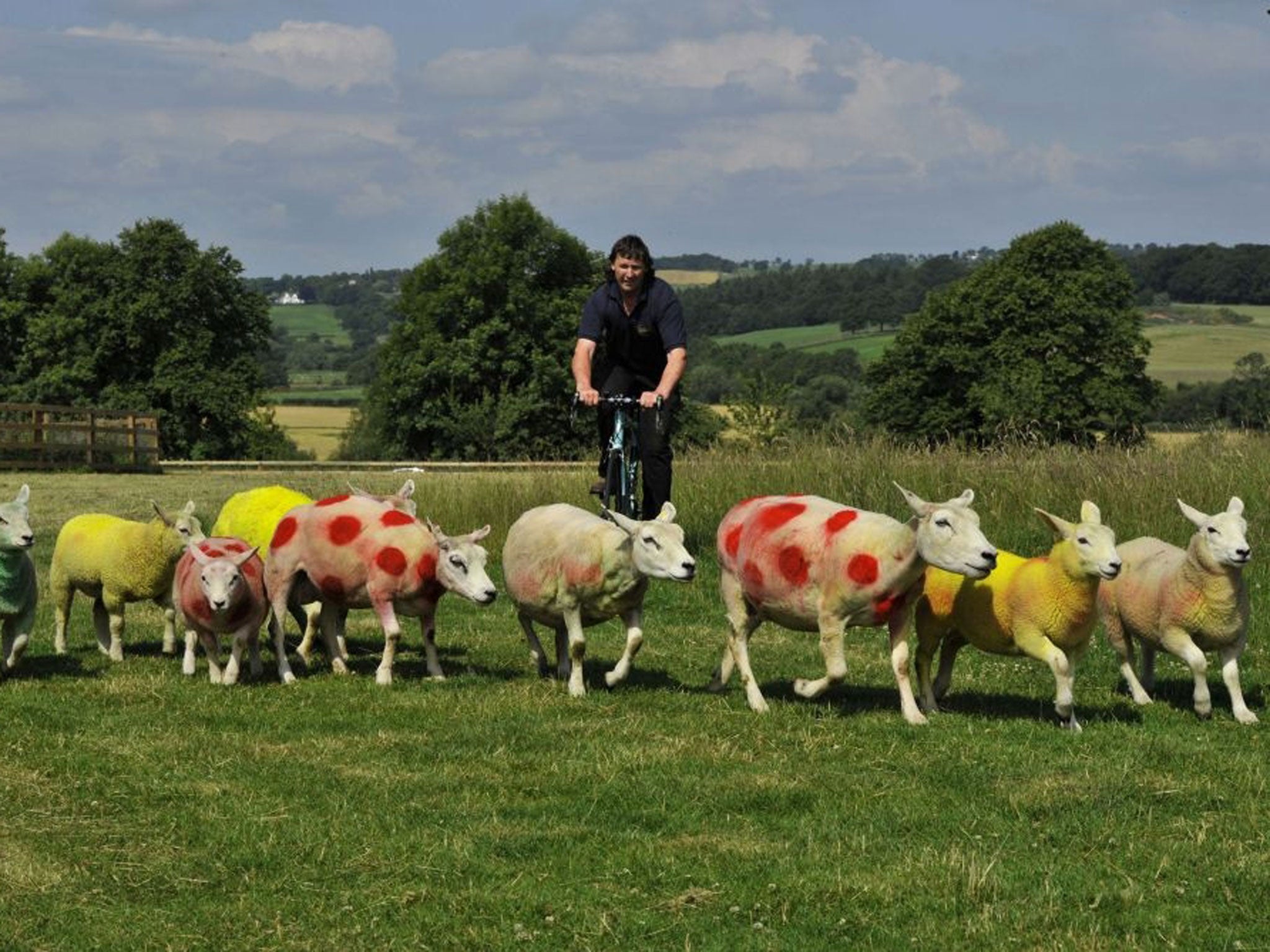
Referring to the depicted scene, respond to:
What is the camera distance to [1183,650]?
11.1m

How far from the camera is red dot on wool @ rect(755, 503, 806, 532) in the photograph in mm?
11305

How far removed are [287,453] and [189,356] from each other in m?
9.06

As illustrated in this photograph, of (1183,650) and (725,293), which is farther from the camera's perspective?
(725,293)

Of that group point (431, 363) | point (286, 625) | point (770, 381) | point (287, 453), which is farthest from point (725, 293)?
point (286, 625)

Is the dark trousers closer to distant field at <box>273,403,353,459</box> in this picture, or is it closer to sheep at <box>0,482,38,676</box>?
sheep at <box>0,482,38,676</box>

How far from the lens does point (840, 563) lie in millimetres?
10844

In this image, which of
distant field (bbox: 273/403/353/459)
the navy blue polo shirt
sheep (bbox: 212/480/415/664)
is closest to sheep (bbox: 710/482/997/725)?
the navy blue polo shirt

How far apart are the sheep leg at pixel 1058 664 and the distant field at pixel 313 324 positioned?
162066 mm

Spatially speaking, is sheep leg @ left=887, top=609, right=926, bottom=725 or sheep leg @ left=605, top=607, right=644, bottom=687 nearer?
sheep leg @ left=887, top=609, right=926, bottom=725

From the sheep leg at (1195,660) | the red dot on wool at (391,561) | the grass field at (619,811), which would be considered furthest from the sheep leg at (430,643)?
the sheep leg at (1195,660)

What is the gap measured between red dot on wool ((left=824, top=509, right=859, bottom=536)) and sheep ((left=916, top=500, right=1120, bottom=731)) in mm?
643

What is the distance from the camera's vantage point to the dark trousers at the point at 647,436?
1391 cm

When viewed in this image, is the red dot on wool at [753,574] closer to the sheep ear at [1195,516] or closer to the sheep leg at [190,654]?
the sheep ear at [1195,516]

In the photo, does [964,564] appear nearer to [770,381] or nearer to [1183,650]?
[1183,650]
